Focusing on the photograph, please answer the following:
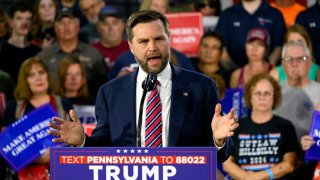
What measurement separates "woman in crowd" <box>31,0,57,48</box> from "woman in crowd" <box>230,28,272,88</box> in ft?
6.14

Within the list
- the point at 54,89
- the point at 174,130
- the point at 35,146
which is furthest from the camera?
the point at 54,89

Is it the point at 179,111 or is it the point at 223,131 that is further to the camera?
the point at 179,111

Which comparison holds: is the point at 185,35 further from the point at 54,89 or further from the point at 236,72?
the point at 54,89

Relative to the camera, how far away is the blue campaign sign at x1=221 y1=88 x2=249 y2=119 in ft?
22.3

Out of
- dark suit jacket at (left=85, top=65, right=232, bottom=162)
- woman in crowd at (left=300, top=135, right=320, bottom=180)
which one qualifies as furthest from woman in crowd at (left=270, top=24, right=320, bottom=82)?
dark suit jacket at (left=85, top=65, right=232, bottom=162)

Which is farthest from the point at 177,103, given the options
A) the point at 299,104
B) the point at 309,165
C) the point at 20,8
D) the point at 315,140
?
the point at 20,8

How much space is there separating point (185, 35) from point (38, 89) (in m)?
1.60

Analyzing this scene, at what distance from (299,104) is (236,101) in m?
0.51

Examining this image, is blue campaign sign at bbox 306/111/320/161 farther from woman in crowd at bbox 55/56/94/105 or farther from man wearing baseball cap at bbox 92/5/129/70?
man wearing baseball cap at bbox 92/5/129/70

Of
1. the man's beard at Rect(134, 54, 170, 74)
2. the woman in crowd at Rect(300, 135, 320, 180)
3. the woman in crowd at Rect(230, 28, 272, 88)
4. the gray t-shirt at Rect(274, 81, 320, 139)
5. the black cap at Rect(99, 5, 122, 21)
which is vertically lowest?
the woman in crowd at Rect(300, 135, 320, 180)

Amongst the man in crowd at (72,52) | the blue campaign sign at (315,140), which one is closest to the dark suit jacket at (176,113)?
the blue campaign sign at (315,140)

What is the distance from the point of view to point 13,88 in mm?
7320

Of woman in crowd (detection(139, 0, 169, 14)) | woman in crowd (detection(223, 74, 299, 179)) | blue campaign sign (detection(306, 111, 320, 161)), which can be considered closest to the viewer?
blue campaign sign (detection(306, 111, 320, 161))

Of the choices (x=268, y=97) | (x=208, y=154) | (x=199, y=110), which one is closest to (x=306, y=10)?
(x=268, y=97)
